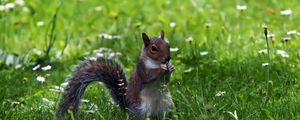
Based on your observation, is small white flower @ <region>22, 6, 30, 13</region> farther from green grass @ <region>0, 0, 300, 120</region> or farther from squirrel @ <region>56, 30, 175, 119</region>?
squirrel @ <region>56, 30, 175, 119</region>

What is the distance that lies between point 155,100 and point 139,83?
12 cm

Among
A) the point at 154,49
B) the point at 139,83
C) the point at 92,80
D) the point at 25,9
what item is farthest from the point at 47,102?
the point at 25,9

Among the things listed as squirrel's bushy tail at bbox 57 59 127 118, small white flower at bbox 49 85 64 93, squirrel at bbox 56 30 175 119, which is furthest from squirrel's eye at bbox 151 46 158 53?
small white flower at bbox 49 85 64 93

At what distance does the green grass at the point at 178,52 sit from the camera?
13.9 feet

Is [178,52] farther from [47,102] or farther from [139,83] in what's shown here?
[139,83]

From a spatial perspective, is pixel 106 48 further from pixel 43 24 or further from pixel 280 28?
pixel 280 28

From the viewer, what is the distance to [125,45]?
5.79 metres

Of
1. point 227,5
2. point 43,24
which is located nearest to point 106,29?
point 43,24

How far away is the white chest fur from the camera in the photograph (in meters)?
3.88

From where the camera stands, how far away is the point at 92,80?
4.06 metres

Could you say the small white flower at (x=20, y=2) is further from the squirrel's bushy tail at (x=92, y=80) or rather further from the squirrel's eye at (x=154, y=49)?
the squirrel's eye at (x=154, y=49)

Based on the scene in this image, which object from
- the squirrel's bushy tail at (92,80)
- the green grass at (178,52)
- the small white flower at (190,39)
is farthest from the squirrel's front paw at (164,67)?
the small white flower at (190,39)

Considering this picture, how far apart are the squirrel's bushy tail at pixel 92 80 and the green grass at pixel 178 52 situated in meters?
0.11

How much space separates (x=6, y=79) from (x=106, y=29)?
153 centimetres
